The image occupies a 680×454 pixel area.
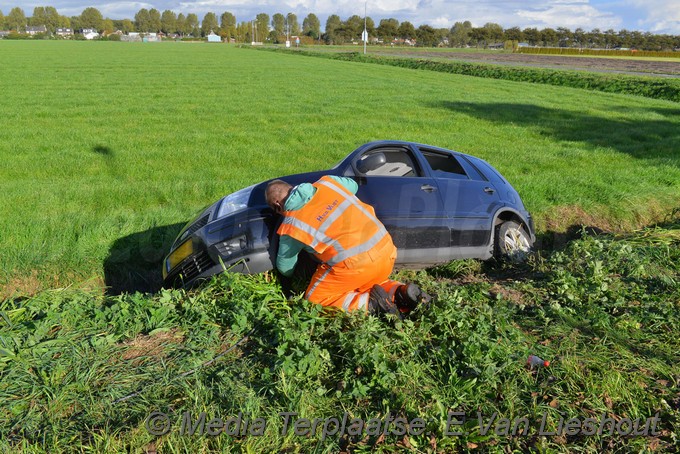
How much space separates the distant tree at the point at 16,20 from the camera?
581 ft

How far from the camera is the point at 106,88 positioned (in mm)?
21625

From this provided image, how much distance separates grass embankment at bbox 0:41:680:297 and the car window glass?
9.19 ft

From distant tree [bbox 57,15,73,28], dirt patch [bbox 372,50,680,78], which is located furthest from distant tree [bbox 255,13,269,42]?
dirt patch [bbox 372,50,680,78]

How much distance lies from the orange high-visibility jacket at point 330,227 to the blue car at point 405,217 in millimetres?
631

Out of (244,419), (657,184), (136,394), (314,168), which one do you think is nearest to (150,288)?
(136,394)

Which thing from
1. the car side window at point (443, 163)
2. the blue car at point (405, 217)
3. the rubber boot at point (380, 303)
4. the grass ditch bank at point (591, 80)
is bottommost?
the rubber boot at point (380, 303)

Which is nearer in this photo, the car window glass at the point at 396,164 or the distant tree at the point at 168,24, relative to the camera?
the car window glass at the point at 396,164

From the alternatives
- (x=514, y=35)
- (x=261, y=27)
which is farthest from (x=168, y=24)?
(x=514, y=35)

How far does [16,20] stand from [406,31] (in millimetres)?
137619

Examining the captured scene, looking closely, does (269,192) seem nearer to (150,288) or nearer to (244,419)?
(244,419)

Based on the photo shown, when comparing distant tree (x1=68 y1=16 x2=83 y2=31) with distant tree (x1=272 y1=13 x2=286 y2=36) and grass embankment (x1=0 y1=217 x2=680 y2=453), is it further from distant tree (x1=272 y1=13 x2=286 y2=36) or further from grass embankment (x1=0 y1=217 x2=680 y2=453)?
grass embankment (x1=0 y1=217 x2=680 y2=453)

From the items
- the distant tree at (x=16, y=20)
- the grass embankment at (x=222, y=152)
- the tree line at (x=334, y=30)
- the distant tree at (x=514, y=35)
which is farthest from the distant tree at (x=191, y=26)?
the grass embankment at (x=222, y=152)

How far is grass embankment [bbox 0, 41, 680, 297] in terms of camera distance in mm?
6191

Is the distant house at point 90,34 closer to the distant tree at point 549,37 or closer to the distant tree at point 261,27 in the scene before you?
the distant tree at point 261,27
